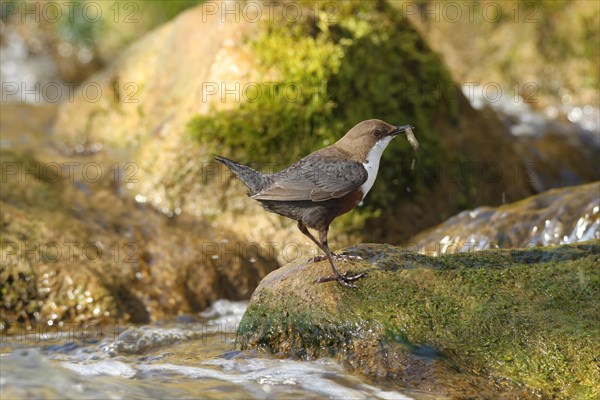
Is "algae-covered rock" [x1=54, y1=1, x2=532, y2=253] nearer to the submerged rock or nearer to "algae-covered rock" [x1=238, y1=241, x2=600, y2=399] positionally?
the submerged rock

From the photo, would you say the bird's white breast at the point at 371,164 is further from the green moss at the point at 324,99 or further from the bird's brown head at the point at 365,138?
the green moss at the point at 324,99

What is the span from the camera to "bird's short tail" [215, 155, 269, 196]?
455 cm

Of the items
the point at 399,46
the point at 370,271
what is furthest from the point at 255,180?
the point at 399,46

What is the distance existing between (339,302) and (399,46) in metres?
3.97

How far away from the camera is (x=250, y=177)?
4598mm

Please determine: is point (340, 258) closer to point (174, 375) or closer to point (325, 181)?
point (325, 181)

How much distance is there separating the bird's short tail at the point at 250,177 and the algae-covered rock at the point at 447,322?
19.3 inches

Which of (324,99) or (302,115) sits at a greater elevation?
(324,99)

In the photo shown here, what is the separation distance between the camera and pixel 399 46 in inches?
294

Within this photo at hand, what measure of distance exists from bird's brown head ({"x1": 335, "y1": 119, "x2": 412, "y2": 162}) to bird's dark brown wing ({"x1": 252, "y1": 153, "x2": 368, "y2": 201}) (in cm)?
10

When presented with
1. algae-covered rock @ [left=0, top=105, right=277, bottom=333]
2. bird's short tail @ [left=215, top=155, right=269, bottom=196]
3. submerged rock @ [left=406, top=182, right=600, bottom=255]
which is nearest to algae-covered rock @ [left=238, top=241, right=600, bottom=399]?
bird's short tail @ [left=215, top=155, right=269, bottom=196]

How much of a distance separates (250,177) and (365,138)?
0.69 m

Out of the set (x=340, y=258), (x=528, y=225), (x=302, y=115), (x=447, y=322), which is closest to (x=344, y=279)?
(x=340, y=258)

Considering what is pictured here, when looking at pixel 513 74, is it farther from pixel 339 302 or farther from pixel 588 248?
pixel 339 302
